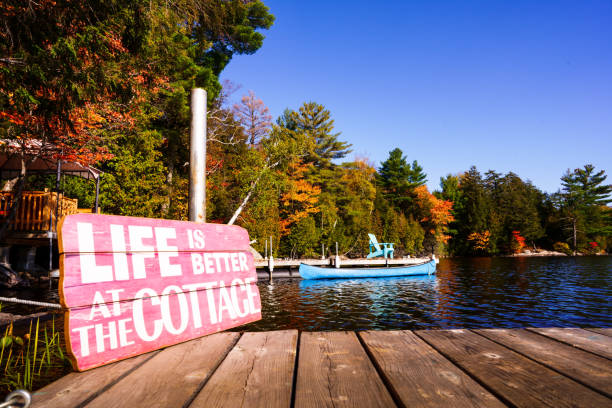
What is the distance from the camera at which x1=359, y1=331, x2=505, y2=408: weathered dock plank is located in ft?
4.01

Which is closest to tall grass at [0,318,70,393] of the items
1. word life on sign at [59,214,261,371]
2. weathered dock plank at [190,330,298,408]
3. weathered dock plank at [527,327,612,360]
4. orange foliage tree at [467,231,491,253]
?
word life on sign at [59,214,261,371]

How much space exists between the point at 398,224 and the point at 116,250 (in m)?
42.7

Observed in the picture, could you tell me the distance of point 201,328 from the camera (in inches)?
89.4

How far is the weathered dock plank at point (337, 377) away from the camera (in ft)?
4.03

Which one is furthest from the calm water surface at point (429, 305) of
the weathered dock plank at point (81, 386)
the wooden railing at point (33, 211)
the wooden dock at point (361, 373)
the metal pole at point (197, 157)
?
the wooden railing at point (33, 211)

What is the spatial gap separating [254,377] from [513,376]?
114 cm

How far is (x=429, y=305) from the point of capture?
13.0 m

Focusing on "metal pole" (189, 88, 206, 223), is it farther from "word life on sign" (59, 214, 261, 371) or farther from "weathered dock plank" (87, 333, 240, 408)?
"weathered dock plank" (87, 333, 240, 408)

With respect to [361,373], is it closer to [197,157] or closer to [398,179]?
[197,157]

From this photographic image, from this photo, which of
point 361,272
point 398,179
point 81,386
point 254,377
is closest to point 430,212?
point 398,179

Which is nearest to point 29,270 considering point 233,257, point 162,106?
point 162,106

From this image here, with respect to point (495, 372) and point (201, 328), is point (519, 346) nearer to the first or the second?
point (495, 372)

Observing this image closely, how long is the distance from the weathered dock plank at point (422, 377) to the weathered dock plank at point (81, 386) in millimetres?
1221

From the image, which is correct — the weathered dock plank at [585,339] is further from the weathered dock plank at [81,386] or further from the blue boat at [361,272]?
the blue boat at [361,272]
